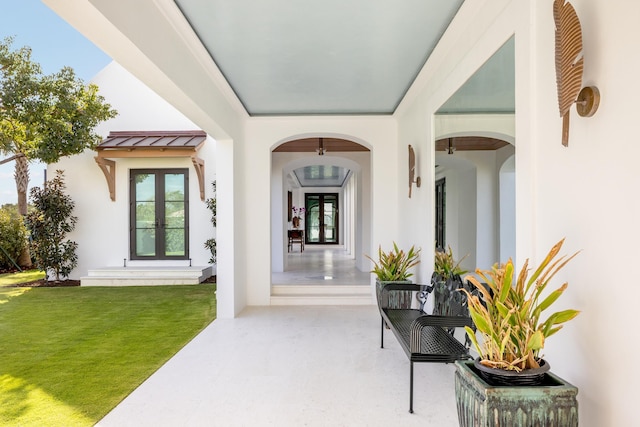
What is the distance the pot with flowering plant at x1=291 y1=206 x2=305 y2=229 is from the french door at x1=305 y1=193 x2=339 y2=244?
1.59 m

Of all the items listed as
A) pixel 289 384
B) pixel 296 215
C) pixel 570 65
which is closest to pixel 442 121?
pixel 570 65

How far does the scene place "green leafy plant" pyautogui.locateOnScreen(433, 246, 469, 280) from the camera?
11.8 feet

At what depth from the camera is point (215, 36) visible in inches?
134

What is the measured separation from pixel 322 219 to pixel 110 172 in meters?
Answer: 11.2

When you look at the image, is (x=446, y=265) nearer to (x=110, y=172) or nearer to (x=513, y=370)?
(x=513, y=370)

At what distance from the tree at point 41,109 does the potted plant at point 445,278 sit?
706 centimetres

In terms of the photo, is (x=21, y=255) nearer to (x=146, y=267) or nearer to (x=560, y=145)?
(x=146, y=267)

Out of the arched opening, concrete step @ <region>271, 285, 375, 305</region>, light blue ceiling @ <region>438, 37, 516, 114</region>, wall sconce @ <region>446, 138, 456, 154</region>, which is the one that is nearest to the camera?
light blue ceiling @ <region>438, 37, 516, 114</region>

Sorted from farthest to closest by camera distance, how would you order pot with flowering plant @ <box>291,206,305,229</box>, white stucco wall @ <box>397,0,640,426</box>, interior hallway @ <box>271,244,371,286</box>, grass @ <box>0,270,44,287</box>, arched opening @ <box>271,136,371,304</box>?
pot with flowering plant @ <box>291,206,305,229</box> < grass @ <box>0,270,44,287</box> < interior hallway @ <box>271,244,371,286</box> < arched opening @ <box>271,136,371,304</box> < white stucco wall @ <box>397,0,640,426</box>

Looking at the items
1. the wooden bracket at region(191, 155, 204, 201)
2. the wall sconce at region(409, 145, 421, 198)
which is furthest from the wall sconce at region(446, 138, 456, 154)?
the wooden bracket at region(191, 155, 204, 201)

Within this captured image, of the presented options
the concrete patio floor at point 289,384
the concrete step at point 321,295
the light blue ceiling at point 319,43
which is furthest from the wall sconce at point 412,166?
the concrete step at point 321,295

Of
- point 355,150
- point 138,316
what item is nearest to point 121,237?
point 138,316

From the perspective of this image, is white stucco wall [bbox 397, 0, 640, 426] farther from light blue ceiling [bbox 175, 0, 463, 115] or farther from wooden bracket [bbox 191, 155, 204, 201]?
wooden bracket [bbox 191, 155, 204, 201]

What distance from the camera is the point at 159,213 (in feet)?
29.0
